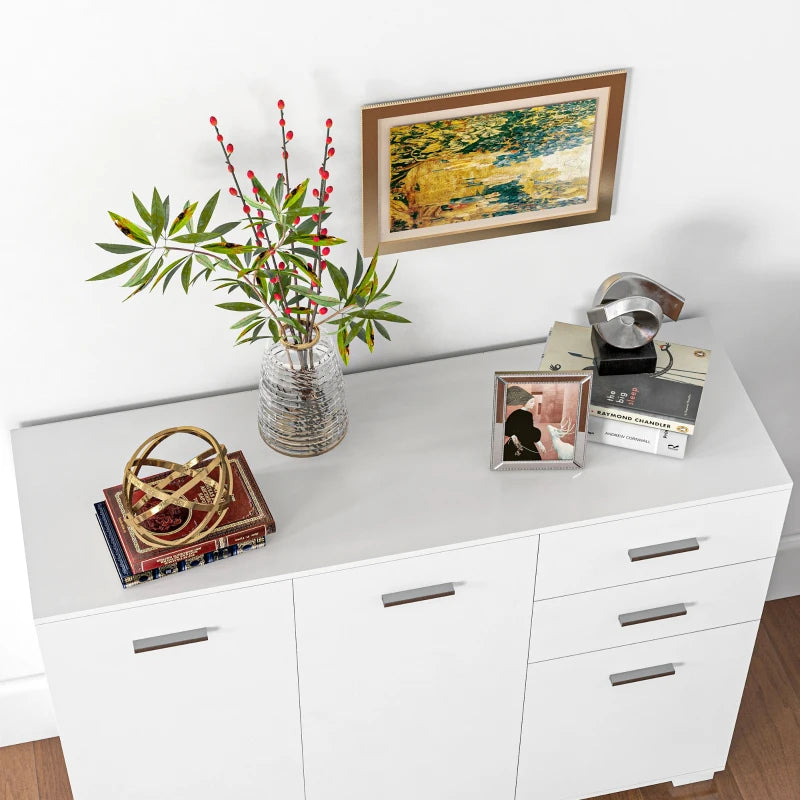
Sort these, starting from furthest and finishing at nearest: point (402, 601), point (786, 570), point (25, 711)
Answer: point (786, 570) < point (25, 711) < point (402, 601)


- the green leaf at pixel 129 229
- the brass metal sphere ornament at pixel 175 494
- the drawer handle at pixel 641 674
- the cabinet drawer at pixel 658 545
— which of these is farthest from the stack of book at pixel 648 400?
the green leaf at pixel 129 229

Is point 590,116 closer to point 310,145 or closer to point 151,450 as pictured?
point 310,145

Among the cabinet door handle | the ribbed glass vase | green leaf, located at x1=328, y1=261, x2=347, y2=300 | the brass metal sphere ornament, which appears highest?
green leaf, located at x1=328, y1=261, x2=347, y2=300

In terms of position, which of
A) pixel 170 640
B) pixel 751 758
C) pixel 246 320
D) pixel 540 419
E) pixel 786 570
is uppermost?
pixel 246 320

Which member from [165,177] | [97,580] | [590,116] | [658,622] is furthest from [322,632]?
[590,116]

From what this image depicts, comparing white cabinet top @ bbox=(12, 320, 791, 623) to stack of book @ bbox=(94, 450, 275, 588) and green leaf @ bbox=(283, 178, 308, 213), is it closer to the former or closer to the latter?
stack of book @ bbox=(94, 450, 275, 588)

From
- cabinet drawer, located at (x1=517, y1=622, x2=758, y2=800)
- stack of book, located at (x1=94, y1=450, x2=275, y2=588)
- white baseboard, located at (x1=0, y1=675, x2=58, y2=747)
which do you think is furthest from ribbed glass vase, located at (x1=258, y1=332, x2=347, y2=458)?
white baseboard, located at (x1=0, y1=675, x2=58, y2=747)

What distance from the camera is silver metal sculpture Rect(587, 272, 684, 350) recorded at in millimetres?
1802

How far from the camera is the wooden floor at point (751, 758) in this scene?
2373 millimetres

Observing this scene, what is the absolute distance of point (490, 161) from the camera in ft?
6.02

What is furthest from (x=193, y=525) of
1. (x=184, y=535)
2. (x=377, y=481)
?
(x=377, y=481)

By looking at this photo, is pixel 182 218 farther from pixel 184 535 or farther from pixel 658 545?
pixel 658 545

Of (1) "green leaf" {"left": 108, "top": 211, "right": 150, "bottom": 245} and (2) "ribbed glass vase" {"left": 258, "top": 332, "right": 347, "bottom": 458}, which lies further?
(2) "ribbed glass vase" {"left": 258, "top": 332, "right": 347, "bottom": 458}

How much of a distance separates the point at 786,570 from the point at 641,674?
0.84m
